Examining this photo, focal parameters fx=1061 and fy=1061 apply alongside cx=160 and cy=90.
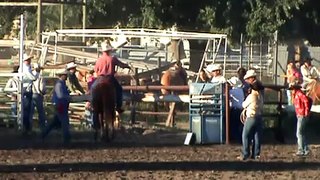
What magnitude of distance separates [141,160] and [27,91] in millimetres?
6974

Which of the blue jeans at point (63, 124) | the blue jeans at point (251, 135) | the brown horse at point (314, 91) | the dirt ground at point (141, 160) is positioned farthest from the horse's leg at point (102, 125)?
the brown horse at point (314, 91)

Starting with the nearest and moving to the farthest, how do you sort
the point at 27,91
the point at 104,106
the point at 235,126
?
the point at 104,106
the point at 235,126
the point at 27,91

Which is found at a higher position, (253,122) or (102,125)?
(253,122)

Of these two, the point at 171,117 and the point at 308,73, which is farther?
the point at 308,73

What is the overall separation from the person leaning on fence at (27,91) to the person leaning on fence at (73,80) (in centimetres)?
80

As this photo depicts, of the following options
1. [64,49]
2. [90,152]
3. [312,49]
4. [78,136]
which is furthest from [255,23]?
[90,152]

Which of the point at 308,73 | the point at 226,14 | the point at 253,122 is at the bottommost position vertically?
the point at 253,122

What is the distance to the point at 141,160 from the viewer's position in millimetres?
18031

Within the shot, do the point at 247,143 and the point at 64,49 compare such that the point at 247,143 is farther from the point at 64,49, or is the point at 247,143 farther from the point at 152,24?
the point at 152,24

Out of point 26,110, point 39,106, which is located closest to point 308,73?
point 39,106

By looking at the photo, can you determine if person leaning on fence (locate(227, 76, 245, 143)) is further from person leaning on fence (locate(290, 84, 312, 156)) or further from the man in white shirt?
the man in white shirt

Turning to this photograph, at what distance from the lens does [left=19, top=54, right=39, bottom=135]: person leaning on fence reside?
78.9 ft

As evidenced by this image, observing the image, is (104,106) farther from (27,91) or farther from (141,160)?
(141,160)

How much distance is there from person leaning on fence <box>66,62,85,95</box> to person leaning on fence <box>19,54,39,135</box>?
0.80 metres
